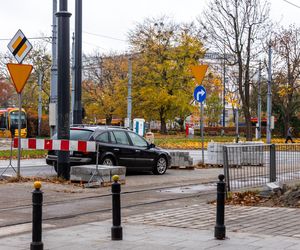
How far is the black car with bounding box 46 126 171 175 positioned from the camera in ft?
53.0

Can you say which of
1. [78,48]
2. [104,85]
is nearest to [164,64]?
[104,85]

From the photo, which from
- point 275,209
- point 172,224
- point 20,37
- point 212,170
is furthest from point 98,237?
point 212,170

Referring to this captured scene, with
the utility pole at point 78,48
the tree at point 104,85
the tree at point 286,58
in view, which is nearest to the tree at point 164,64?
the tree at point 104,85

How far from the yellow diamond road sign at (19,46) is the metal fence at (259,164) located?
6163 millimetres

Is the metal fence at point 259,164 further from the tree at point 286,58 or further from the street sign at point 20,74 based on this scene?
the tree at point 286,58

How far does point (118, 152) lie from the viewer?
16.8 m

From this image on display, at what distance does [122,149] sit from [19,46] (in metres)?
4.31

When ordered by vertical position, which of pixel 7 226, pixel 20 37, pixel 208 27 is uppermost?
pixel 208 27

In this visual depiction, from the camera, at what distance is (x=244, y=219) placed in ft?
29.9

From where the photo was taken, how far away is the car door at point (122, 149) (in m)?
16.8

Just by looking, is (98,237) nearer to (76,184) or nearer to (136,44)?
(76,184)

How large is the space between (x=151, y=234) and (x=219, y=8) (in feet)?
113

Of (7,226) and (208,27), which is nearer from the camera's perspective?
(7,226)

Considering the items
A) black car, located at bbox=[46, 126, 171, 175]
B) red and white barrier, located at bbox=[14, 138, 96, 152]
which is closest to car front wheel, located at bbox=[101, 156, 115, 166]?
black car, located at bbox=[46, 126, 171, 175]
